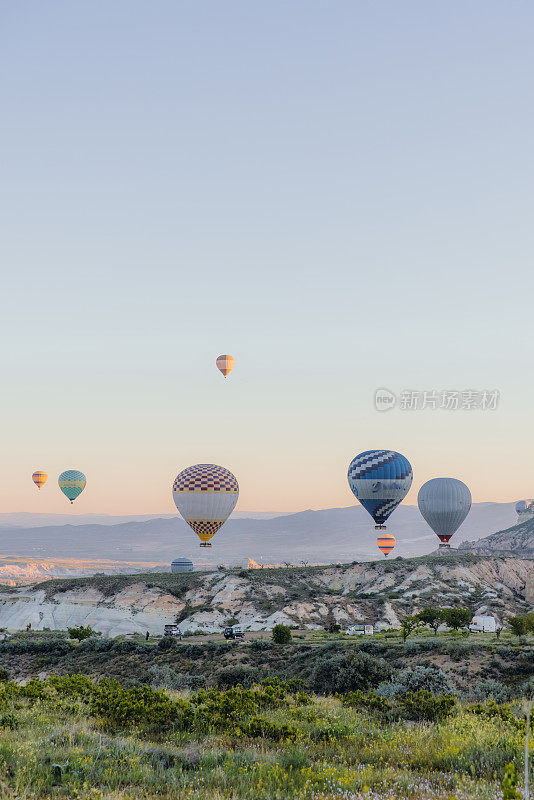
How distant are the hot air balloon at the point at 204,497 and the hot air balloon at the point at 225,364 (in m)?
16.1

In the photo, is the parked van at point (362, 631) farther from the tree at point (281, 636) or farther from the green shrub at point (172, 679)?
the green shrub at point (172, 679)

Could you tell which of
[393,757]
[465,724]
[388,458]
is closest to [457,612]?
[388,458]

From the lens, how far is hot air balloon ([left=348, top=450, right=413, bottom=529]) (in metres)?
73.2

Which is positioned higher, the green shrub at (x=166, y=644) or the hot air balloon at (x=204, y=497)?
the hot air balloon at (x=204, y=497)

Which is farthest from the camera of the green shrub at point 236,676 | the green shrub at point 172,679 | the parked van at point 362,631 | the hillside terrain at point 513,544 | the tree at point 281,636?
the hillside terrain at point 513,544

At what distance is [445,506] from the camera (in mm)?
82750

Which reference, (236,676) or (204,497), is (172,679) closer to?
(236,676)

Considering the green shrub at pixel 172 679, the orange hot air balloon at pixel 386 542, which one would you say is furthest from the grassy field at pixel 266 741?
the orange hot air balloon at pixel 386 542

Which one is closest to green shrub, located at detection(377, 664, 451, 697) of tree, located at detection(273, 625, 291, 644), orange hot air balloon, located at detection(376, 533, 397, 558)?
tree, located at detection(273, 625, 291, 644)

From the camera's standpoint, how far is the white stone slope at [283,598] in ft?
257

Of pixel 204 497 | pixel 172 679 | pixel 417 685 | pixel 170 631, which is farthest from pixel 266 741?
pixel 204 497

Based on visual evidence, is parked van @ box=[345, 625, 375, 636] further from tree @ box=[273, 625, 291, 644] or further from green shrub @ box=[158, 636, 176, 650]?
green shrub @ box=[158, 636, 176, 650]

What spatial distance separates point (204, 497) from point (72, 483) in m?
61.2

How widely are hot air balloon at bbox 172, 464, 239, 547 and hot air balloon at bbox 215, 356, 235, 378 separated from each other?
632 inches
